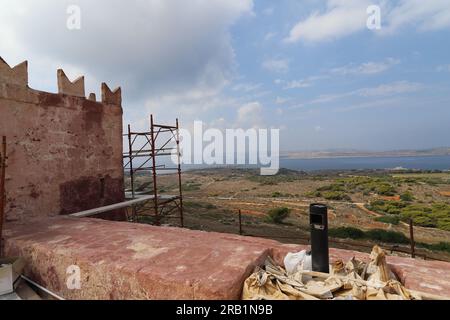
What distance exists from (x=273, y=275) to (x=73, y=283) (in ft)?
7.98

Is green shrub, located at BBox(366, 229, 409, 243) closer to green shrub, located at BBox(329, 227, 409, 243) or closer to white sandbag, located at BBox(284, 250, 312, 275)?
green shrub, located at BBox(329, 227, 409, 243)

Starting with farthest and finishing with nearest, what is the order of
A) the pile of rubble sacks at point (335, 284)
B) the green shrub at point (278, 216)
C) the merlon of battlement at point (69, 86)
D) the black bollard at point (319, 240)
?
the green shrub at point (278, 216) → the merlon of battlement at point (69, 86) → the black bollard at point (319, 240) → the pile of rubble sacks at point (335, 284)

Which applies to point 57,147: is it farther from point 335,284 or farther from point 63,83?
point 335,284

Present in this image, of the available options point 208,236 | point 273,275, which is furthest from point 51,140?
point 273,275

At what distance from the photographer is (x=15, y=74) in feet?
19.7

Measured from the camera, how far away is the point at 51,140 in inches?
263

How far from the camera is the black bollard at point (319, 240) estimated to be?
9.08 ft

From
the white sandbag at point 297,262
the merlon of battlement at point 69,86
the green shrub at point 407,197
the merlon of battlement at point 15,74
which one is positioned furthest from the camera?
the green shrub at point 407,197

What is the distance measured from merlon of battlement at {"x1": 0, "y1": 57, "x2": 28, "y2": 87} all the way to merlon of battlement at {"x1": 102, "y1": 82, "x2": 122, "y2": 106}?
226 centimetres

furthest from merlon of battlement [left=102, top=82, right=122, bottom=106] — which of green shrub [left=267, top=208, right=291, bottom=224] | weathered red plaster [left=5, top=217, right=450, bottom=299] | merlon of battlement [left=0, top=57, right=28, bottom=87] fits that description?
green shrub [left=267, top=208, right=291, bottom=224]

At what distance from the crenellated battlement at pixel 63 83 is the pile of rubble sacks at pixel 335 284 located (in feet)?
22.0

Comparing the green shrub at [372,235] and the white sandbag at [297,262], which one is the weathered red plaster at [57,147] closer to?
the white sandbag at [297,262]

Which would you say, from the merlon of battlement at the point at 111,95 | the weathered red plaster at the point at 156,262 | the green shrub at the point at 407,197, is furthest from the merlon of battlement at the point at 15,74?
the green shrub at the point at 407,197
